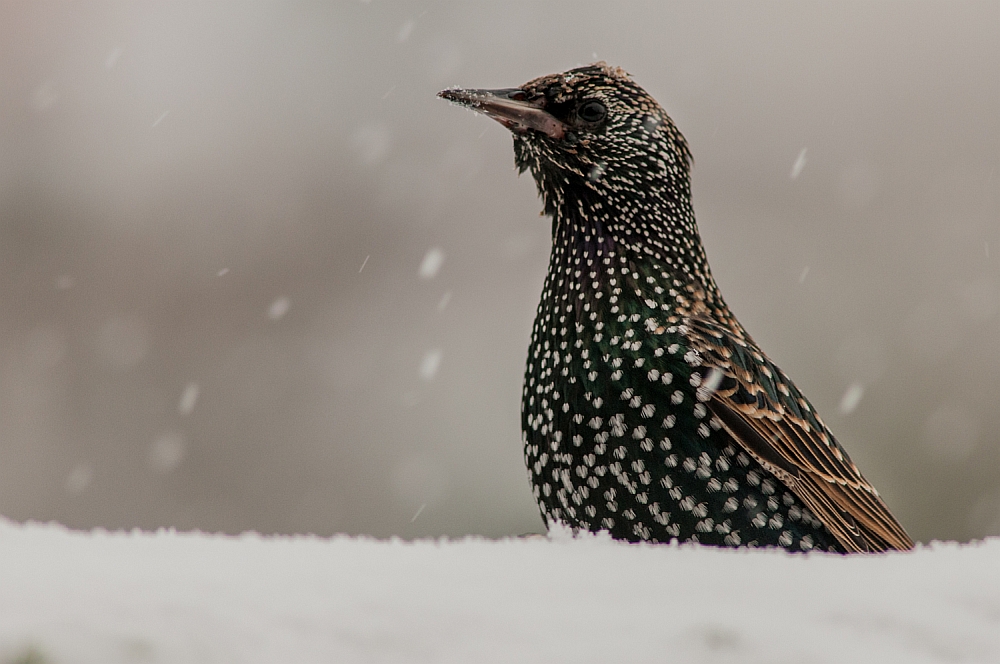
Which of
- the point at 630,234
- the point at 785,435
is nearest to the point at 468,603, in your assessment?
the point at 785,435

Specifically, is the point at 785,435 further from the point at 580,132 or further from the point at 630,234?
the point at 580,132

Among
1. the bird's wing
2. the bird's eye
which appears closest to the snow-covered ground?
the bird's wing

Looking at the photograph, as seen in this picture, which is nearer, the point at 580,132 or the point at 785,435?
the point at 785,435

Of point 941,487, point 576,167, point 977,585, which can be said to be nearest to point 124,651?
point 977,585

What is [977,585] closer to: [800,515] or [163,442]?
[800,515]

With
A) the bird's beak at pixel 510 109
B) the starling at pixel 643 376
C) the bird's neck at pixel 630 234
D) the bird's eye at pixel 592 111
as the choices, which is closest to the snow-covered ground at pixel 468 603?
the starling at pixel 643 376

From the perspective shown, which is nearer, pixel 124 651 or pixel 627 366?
pixel 124 651

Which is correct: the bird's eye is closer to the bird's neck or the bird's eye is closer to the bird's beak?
the bird's beak

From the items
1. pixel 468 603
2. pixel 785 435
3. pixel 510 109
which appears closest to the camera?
pixel 468 603
